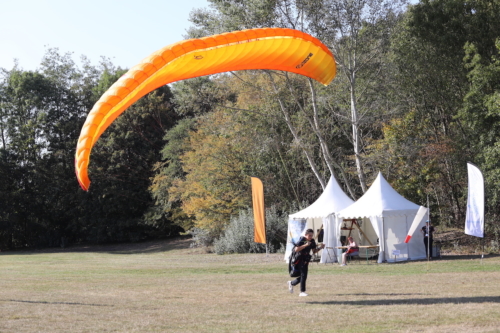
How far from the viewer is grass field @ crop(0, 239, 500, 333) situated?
7148 millimetres

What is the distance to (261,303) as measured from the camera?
930 cm

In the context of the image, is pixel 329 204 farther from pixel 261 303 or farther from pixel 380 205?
pixel 261 303

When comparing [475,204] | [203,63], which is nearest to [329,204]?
[475,204]

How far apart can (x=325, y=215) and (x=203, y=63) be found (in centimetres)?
1043

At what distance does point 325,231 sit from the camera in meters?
20.0

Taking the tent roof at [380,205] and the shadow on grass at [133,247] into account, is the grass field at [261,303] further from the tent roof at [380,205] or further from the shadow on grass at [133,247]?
the shadow on grass at [133,247]

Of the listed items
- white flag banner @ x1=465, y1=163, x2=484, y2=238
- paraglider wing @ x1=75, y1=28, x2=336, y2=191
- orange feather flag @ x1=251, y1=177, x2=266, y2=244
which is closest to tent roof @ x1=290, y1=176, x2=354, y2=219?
orange feather flag @ x1=251, y1=177, x2=266, y2=244

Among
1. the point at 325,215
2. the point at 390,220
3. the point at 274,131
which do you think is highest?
the point at 274,131

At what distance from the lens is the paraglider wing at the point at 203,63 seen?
9.34 meters

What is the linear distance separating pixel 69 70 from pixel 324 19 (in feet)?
110

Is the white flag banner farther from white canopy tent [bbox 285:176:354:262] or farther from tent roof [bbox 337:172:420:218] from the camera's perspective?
white canopy tent [bbox 285:176:354:262]

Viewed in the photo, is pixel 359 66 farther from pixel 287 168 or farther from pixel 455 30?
pixel 287 168

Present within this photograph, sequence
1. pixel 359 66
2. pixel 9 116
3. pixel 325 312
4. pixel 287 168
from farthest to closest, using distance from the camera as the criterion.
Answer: pixel 9 116 → pixel 287 168 → pixel 359 66 → pixel 325 312

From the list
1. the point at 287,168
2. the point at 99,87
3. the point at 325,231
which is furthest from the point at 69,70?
the point at 325,231
